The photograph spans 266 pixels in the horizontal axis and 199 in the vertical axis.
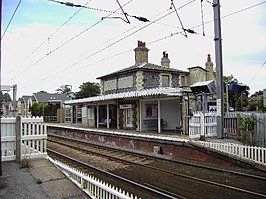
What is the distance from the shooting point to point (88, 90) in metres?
52.7

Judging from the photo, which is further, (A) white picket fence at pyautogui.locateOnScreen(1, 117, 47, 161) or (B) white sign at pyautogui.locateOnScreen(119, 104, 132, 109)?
(B) white sign at pyautogui.locateOnScreen(119, 104, 132, 109)

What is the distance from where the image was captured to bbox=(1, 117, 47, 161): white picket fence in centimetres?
628

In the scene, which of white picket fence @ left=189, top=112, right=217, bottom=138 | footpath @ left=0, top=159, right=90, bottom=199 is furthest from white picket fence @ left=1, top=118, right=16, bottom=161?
white picket fence @ left=189, top=112, right=217, bottom=138

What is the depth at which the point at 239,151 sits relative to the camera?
955 cm

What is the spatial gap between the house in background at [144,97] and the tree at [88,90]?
24.1m

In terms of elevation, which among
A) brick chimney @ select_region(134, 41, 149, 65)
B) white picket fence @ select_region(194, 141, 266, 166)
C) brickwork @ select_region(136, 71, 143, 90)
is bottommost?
white picket fence @ select_region(194, 141, 266, 166)

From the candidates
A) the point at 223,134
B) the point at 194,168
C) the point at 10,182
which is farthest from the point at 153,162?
the point at 10,182

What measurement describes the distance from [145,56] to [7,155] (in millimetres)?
20360

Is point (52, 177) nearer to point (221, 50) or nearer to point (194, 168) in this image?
point (194, 168)

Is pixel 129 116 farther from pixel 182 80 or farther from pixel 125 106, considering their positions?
pixel 182 80

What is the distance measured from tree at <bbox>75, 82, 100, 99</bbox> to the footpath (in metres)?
46.9

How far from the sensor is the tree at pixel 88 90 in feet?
172

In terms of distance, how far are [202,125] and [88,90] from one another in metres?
42.4

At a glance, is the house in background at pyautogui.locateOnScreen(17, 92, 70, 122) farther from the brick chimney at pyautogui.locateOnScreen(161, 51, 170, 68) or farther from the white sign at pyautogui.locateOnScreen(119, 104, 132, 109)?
the white sign at pyautogui.locateOnScreen(119, 104, 132, 109)
